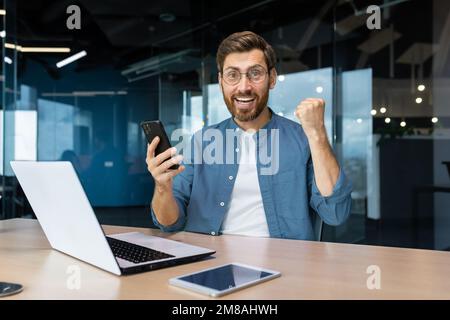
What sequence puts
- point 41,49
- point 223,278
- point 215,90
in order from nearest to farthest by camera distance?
point 223,278 < point 215,90 < point 41,49

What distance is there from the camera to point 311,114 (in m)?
1.23

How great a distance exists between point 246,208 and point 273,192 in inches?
4.6

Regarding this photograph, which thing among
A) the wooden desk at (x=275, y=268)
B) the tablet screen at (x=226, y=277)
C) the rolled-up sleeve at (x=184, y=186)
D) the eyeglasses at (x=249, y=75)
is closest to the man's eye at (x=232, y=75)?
the eyeglasses at (x=249, y=75)

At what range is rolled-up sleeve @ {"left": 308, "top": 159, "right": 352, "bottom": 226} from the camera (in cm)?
133

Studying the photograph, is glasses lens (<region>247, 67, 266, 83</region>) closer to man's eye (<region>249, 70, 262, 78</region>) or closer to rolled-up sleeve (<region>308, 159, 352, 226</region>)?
man's eye (<region>249, 70, 262, 78</region>)

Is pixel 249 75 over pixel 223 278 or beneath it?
over

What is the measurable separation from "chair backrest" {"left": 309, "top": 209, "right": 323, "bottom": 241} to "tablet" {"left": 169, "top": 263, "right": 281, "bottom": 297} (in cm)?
67

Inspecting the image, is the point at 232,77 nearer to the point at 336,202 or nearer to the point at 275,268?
the point at 336,202

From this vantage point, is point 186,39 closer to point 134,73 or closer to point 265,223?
point 134,73

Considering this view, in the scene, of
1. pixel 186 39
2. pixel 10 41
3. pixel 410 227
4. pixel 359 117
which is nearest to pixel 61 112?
pixel 10 41

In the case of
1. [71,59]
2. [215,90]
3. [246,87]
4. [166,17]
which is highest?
[166,17]

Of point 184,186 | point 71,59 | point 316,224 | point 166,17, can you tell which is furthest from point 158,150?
point 71,59

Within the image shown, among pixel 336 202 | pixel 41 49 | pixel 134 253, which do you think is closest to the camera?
pixel 134 253

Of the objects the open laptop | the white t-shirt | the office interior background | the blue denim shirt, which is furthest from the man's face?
the office interior background
